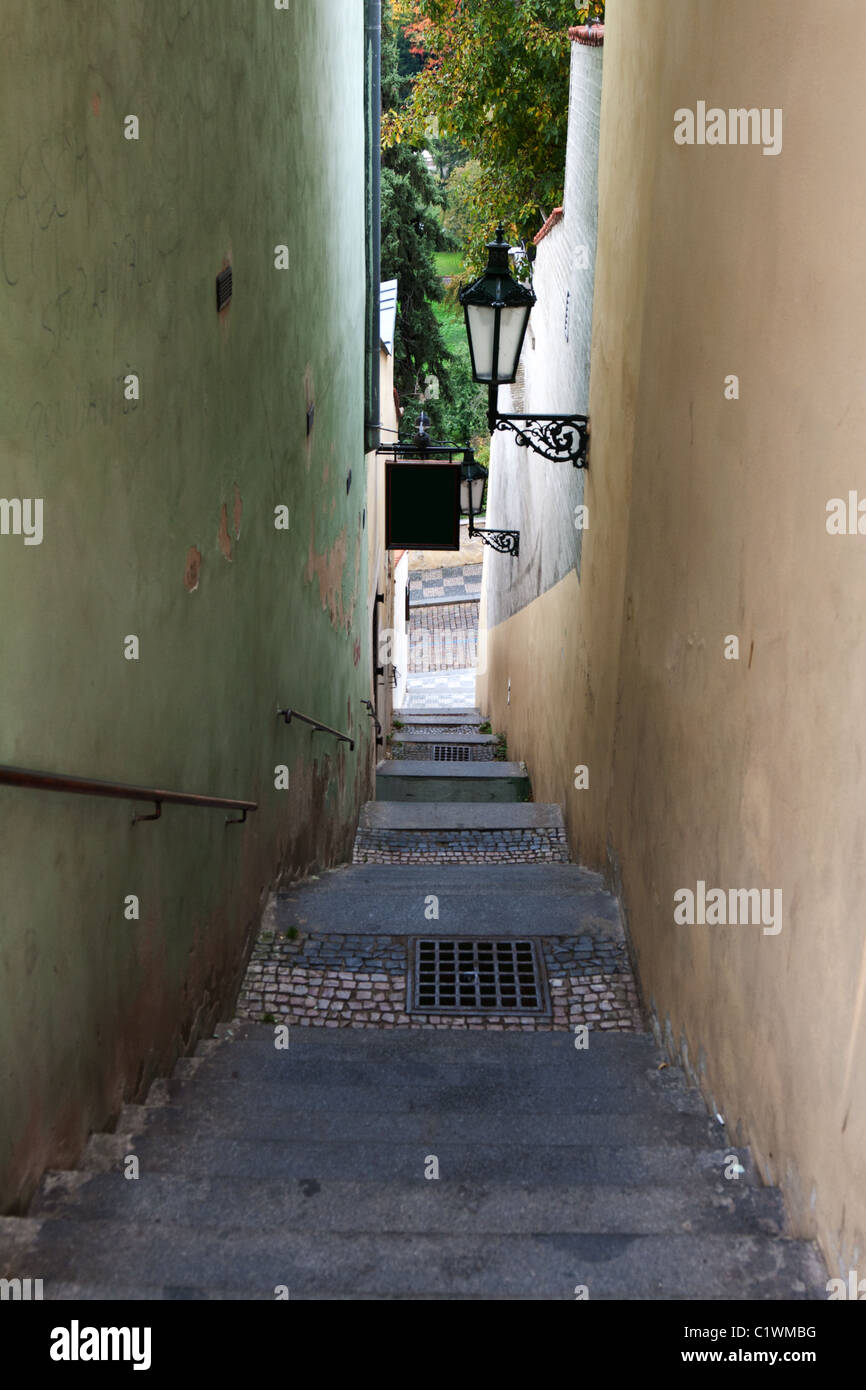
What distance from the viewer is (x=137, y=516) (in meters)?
3.36

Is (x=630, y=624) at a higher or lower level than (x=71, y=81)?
lower

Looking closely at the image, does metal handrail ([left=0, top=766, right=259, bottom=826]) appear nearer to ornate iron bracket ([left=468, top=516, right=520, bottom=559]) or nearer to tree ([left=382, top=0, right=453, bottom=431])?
ornate iron bracket ([left=468, top=516, right=520, bottom=559])

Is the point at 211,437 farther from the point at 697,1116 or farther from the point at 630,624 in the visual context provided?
the point at 697,1116

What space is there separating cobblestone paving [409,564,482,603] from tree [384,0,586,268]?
1402 cm

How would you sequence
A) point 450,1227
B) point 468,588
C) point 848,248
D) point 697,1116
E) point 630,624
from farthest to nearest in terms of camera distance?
point 468,588
point 630,624
point 697,1116
point 450,1227
point 848,248

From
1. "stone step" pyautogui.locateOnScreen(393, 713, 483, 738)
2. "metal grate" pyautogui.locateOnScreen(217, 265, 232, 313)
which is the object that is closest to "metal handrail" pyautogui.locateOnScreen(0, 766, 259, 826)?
"metal grate" pyautogui.locateOnScreen(217, 265, 232, 313)

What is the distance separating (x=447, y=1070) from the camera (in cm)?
426

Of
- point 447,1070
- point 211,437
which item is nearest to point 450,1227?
point 447,1070

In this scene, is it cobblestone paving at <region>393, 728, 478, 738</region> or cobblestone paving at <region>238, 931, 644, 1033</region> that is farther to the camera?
cobblestone paving at <region>393, 728, 478, 738</region>

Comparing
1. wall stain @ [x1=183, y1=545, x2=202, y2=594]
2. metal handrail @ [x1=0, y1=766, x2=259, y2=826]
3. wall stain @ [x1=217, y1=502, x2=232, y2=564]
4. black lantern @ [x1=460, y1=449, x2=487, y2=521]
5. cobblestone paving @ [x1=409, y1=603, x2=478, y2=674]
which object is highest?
black lantern @ [x1=460, y1=449, x2=487, y2=521]

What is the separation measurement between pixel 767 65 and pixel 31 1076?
3.29 m

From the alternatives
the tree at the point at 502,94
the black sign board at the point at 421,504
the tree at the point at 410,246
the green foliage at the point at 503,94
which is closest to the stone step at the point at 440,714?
the tree at the point at 410,246

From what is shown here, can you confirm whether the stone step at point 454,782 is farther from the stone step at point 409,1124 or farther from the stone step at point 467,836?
the stone step at point 409,1124

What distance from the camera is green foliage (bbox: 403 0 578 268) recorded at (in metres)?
11.8
